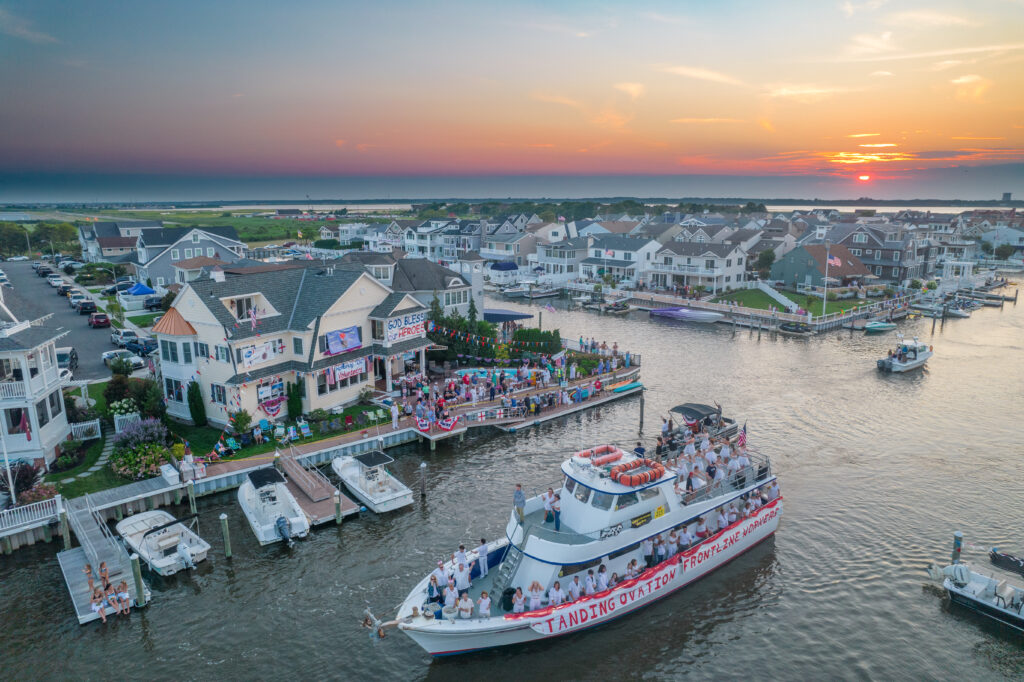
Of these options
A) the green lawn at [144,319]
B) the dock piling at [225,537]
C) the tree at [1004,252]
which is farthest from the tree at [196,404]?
the tree at [1004,252]

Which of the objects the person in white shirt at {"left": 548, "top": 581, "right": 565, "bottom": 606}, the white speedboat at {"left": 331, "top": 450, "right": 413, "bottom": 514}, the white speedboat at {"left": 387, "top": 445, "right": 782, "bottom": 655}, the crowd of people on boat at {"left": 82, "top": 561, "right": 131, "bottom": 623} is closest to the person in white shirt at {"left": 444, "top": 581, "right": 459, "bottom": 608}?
the white speedboat at {"left": 387, "top": 445, "right": 782, "bottom": 655}

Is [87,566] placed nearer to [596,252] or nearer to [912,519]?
[912,519]

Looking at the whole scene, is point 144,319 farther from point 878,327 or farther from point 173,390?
point 878,327

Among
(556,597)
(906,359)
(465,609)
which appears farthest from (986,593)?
(906,359)

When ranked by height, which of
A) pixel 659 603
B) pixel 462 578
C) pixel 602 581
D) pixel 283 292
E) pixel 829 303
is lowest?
pixel 659 603

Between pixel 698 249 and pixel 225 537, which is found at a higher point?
pixel 698 249

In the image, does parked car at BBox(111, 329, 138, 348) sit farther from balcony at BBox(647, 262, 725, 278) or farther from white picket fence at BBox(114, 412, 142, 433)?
balcony at BBox(647, 262, 725, 278)
